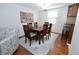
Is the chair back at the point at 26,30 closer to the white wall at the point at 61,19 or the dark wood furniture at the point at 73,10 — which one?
the white wall at the point at 61,19

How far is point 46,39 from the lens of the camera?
2.81 feet

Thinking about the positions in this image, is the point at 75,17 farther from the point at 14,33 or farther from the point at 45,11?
the point at 14,33

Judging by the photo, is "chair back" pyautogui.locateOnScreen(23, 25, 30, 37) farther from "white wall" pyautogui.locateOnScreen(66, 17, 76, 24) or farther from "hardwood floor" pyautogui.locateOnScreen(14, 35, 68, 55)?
"white wall" pyautogui.locateOnScreen(66, 17, 76, 24)

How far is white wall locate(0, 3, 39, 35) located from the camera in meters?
0.71

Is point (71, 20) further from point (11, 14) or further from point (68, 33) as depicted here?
point (11, 14)

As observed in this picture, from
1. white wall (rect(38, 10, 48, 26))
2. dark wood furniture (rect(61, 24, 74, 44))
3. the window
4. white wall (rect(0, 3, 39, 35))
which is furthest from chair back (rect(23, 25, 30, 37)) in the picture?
dark wood furniture (rect(61, 24, 74, 44))

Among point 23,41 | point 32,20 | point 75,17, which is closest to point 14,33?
point 23,41

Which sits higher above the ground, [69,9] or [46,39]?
[69,9]

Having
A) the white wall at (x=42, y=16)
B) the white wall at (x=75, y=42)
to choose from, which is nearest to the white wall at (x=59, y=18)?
the white wall at (x=42, y=16)

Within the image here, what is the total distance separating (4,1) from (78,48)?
89cm

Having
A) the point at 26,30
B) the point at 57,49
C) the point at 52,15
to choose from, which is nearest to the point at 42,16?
the point at 52,15

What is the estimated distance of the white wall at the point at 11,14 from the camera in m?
0.71

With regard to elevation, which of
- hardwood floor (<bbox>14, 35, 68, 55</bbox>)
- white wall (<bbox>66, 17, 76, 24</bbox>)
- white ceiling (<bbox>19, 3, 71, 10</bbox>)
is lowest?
hardwood floor (<bbox>14, 35, 68, 55</bbox>)

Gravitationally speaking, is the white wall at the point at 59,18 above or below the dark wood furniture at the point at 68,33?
above
